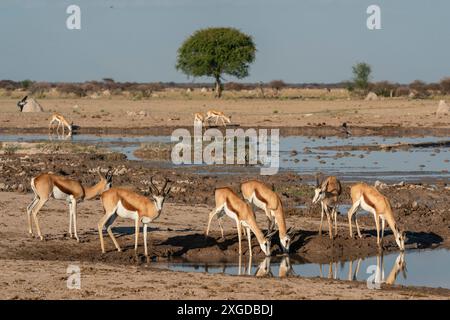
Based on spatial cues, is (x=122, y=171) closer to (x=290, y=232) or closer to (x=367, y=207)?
(x=290, y=232)

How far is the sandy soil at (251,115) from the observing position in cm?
4275

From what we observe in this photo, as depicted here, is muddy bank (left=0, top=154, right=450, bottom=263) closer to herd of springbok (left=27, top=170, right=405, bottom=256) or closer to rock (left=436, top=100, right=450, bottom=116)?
herd of springbok (left=27, top=170, right=405, bottom=256)

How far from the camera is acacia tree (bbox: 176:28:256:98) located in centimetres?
7581

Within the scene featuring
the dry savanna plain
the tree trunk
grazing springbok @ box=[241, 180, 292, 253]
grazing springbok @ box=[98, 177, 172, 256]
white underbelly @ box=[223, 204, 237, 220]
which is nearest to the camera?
the dry savanna plain

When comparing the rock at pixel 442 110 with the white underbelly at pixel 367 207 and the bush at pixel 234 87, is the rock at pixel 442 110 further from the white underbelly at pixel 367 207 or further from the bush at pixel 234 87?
the bush at pixel 234 87

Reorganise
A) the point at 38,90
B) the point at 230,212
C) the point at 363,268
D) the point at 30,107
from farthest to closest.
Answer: the point at 38,90, the point at 30,107, the point at 230,212, the point at 363,268

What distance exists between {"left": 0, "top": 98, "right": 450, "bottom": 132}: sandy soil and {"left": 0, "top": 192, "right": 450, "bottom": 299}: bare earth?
1013 inches

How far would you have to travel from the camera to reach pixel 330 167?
26.3 meters

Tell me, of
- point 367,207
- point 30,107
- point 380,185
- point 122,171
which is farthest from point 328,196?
point 30,107

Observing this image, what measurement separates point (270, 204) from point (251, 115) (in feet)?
105

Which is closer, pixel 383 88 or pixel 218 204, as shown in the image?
pixel 218 204

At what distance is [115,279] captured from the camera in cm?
1192

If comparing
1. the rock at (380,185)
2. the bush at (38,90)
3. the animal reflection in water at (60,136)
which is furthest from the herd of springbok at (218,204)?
the bush at (38,90)

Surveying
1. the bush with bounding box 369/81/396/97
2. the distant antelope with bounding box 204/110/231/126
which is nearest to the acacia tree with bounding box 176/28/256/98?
the bush with bounding box 369/81/396/97
